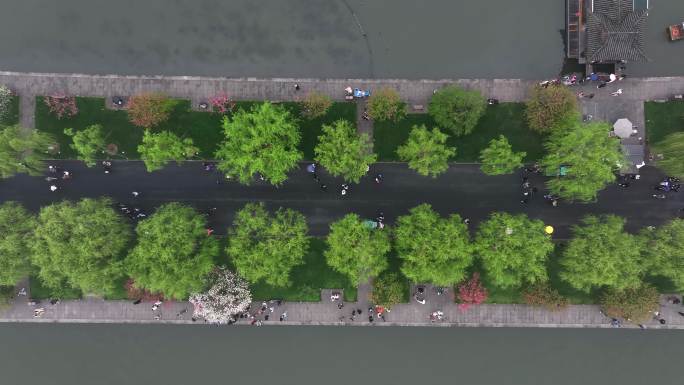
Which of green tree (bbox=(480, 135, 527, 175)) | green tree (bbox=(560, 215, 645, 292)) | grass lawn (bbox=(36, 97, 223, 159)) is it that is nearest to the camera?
green tree (bbox=(560, 215, 645, 292))

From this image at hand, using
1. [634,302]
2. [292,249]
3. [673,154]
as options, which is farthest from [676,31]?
[292,249]

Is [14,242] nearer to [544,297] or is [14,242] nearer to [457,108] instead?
[457,108]

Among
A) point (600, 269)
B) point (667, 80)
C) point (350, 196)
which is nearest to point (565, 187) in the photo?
point (600, 269)

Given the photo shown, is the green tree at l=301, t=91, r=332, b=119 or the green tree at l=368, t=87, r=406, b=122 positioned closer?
the green tree at l=368, t=87, r=406, b=122

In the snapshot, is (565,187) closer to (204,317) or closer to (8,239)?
(204,317)

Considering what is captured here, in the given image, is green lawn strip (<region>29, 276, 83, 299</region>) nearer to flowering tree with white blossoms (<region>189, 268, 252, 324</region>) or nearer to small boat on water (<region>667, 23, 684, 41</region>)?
flowering tree with white blossoms (<region>189, 268, 252, 324</region>)

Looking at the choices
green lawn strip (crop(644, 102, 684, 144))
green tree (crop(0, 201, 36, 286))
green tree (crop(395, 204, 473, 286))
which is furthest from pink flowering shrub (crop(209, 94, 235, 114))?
green lawn strip (crop(644, 102, 684, 144))
